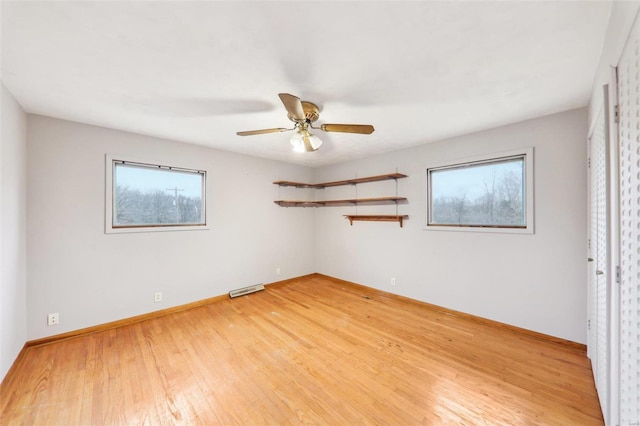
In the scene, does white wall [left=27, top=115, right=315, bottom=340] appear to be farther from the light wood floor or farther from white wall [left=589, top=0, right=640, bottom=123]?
white wall [left=589, top=0, right=640, bottom=123]

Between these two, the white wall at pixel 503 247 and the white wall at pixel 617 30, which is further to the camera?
the white wall at pixel 503 247

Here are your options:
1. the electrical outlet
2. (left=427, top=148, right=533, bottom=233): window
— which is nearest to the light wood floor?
the electrical outlet

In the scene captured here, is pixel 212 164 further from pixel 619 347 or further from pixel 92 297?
pixel 619 347

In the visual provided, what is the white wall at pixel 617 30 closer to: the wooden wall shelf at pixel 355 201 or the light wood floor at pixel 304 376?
the light wood floor at pixel 304 376

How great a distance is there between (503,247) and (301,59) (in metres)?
3.01

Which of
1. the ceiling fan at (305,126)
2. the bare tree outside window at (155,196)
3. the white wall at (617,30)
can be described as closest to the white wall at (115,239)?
the bare tree outside window at (155,196)

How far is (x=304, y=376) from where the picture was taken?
2039 mm

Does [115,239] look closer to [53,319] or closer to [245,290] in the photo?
[53,319]

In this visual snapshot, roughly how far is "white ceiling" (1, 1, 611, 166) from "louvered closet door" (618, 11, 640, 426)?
0.49 m

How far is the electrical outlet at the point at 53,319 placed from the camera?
8.38ft

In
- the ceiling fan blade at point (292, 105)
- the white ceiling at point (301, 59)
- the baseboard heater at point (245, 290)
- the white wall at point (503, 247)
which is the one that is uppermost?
the white ceiling at point (301, 59)

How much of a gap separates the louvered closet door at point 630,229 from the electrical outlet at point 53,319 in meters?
4.44

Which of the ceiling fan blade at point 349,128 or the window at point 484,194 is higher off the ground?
the ceiling fan blade at point 349,128

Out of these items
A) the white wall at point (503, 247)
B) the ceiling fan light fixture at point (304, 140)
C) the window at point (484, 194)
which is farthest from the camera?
the window at point (484, 194)
